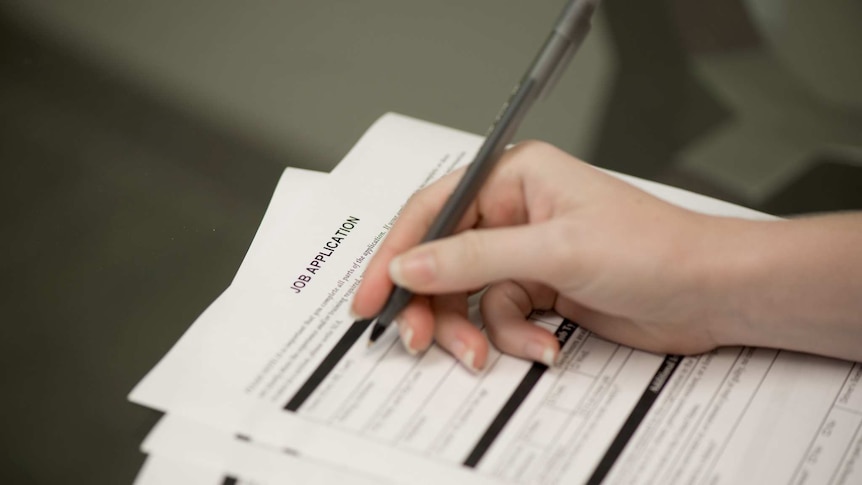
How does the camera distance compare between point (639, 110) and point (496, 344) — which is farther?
point (639, 110)

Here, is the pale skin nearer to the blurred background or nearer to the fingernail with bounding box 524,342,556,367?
the fingernail with bounding box 524,342,556,367

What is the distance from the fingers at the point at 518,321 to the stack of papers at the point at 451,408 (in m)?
0.01

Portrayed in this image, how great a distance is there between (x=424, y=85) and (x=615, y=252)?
31cm

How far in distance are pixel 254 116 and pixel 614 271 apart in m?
0.37

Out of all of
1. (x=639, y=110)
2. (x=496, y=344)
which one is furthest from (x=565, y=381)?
(x=639, y=110)

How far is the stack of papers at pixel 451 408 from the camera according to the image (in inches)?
20.2

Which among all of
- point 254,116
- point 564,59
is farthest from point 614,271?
point 254,116

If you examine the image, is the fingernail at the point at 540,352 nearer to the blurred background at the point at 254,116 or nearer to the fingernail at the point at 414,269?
the fingernail at the point at 414,269

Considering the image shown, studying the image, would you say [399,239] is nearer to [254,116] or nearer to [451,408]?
[451,408]

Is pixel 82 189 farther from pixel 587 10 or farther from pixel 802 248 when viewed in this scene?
pixel 802 248

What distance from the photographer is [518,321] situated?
1.90 feet

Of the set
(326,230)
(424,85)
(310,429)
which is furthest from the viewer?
(424,85)

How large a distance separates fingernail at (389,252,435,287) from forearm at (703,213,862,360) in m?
0.17

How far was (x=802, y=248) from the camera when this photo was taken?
569mm
